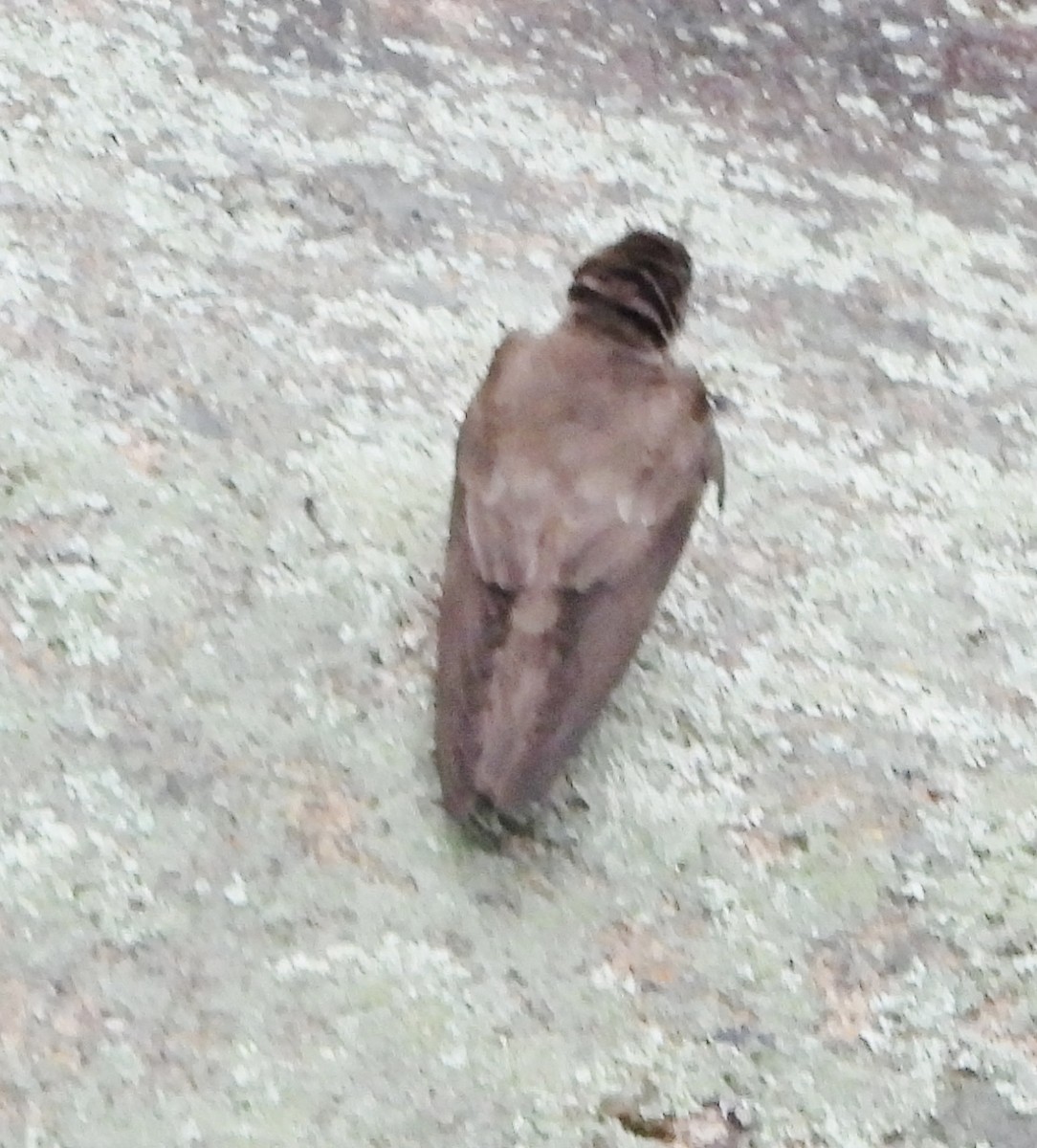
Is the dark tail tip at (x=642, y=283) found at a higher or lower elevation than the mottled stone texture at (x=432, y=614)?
higher

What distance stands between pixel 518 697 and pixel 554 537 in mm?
125

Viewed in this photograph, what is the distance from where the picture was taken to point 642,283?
4.11ft

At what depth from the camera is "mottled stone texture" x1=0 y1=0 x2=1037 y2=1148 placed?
3.00 ft

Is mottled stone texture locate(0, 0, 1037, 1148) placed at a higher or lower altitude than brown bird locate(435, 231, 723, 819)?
Answer: lower

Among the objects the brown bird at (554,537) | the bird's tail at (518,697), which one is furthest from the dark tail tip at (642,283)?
the bird's tail at (518,697)

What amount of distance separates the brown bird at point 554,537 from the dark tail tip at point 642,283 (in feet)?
0.06

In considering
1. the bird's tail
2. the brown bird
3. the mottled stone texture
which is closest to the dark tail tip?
the brown bird

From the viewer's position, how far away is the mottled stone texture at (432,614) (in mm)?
914

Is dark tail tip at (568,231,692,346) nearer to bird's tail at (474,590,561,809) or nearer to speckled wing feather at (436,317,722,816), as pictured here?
speckled wing feather at (436,317,722,816)

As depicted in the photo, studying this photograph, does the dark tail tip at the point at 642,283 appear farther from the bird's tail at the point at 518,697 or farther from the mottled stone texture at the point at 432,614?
the bird's tail at the point at 518,697

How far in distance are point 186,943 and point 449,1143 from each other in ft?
0.68

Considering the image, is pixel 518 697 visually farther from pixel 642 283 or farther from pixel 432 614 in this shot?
pixel 642 283

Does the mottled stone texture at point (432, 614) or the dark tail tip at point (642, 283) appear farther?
the dark tail tip at point (642, 283)

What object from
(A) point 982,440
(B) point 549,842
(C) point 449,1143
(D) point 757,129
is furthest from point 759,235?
(C) point 449,1143
